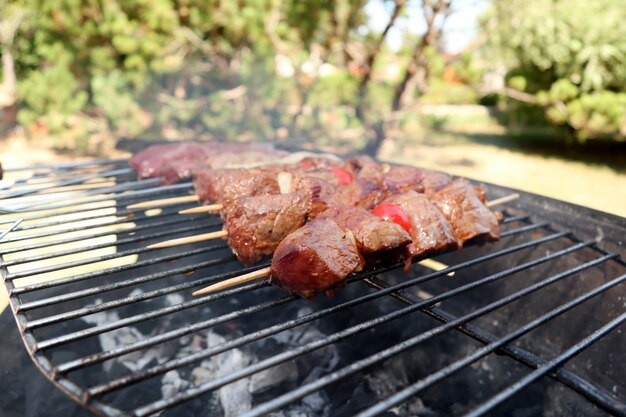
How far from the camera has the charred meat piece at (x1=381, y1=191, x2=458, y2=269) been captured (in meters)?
2.49

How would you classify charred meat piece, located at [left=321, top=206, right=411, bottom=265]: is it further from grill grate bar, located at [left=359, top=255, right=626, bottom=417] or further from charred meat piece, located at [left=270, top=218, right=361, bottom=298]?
grill grate bar, located at [left=359, top=255, right=626, bottom=417]

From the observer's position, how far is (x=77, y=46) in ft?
31.0

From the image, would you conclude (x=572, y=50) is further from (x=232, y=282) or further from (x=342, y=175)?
(x=232, y=282)

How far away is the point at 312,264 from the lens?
6.84 feet

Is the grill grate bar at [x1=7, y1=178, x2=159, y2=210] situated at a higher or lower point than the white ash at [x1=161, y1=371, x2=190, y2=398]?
higher

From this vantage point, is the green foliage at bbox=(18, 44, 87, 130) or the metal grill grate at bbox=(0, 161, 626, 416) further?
the green foliage at bbox=(18, 44, 87, 130)

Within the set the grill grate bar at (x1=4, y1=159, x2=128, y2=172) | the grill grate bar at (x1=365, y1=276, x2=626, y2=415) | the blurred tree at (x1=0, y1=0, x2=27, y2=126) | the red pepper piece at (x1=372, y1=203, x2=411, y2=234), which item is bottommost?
the grill grate bar at (x1=365, y1=276, x2=626, y2=415)

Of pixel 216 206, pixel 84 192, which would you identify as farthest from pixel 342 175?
pixel 84 192

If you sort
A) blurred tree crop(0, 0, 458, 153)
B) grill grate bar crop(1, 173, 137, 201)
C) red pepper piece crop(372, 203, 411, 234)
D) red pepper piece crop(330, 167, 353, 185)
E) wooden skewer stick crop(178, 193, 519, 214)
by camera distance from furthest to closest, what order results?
blurred tree crop(0, 0, 458, 153) → red pepper piece crop(330, 167, 353, 185) → grill grate bar crop(1, 173, 137, 201) → wooden skewer stick crop(178, 193, 519, 214) → red pepper piece crop(372, 203, 411, 234)

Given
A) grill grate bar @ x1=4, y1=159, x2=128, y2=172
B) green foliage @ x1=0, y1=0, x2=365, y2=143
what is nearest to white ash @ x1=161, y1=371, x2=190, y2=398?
grill grate bar @ x1=4, y1=159, x2=128, y2=172

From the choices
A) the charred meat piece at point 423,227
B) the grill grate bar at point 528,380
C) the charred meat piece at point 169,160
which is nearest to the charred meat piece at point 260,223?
the charred meat piece at point 423,227

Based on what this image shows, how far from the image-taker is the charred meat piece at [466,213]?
2.72 m

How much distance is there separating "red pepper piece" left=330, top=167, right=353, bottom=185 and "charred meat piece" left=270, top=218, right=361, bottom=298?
113 cm

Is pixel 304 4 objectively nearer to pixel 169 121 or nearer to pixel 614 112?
pixel 169 121
